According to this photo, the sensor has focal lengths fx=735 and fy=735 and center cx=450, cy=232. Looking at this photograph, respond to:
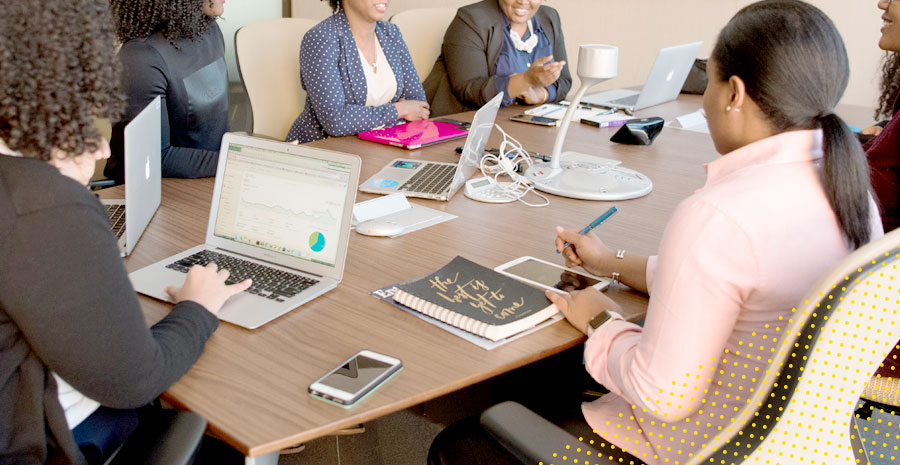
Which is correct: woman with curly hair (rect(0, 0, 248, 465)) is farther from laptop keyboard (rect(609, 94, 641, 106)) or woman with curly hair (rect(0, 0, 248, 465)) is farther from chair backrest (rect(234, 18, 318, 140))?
laptop keyboard (rect(609, 94, 641, 106))

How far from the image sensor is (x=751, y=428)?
2.89ft

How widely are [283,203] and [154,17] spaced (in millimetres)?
969

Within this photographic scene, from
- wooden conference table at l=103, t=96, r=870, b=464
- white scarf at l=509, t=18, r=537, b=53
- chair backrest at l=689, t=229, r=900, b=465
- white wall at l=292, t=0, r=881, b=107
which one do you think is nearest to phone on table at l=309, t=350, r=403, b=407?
wooden conference table at l=103, t=96, r=870, b=464

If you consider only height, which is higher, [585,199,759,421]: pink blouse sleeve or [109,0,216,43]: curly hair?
[109,0,216,43]: curly hair

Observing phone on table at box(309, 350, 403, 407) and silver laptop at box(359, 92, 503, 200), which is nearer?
phone on table at box(309, 350, 403, 407)

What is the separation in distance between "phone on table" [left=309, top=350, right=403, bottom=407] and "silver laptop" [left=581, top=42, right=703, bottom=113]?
194cm

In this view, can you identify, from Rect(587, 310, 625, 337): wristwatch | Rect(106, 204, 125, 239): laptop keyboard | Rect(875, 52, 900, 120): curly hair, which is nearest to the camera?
Rect(587, 310, 625, 337): wristwatch

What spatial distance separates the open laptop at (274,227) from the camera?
49.7 inches

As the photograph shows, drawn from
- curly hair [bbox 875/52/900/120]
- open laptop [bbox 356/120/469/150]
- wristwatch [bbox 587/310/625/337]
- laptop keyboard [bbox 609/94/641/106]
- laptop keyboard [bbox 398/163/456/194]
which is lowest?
open laptop [bbox 356/120/469/150]

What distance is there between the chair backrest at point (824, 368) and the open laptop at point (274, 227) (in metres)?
0.68

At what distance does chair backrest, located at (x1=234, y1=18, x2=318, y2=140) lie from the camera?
2.60 meters

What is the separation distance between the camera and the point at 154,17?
198 cm

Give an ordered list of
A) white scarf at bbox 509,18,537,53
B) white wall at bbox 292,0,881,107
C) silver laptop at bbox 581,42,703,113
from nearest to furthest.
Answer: silver laptop at bbox 581,42,703,113 → white scarf at bbox 509,18,537,53 → white wall at bbox 292,0,881,107

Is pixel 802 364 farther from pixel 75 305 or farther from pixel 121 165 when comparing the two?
pixel 121 165
